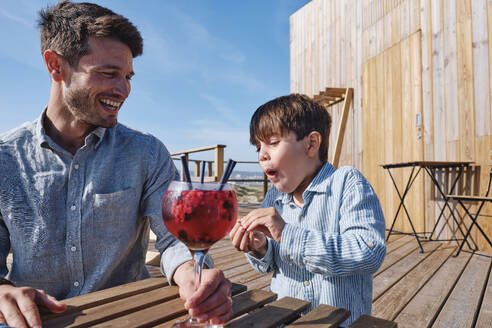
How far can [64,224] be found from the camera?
3.55 ft

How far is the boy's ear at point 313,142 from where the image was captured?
1.28 m

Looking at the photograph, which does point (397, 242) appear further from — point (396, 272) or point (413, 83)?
point (413, 83)

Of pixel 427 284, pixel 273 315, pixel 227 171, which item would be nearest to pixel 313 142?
pixel 227 171

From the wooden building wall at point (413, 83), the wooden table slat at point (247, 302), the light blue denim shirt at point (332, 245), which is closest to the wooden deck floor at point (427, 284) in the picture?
the wooden building wall at point (413, 83)

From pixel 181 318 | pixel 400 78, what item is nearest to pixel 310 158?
pixel 181 318

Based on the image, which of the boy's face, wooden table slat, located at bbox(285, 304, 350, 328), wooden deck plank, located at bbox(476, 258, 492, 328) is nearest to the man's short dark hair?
the boy's face

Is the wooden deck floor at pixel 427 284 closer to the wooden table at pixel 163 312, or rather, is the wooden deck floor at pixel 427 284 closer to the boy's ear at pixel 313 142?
the boy's ear at pixel 313 142

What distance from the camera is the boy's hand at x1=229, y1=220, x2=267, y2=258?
922 millimetres

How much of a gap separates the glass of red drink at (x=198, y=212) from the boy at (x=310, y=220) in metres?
0.23

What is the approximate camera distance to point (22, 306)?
25.1 inches

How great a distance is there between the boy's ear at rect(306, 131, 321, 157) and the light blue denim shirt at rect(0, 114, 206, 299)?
540mm

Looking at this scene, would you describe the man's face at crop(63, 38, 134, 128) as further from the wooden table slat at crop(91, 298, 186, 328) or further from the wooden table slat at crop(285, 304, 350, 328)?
the wooden table slat at crop(285, 304, 350, 328)

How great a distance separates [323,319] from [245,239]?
1.14ft

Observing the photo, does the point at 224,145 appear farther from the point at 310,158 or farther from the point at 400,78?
the point at 310,158
